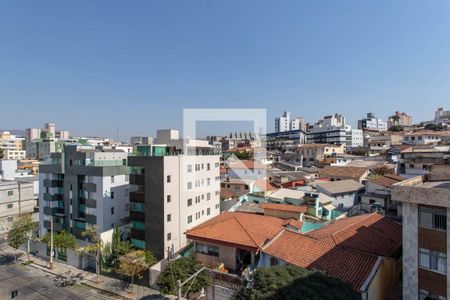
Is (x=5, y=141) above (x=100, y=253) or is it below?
above

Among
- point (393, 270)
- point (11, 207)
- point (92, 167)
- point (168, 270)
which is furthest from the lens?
point (11, 207)

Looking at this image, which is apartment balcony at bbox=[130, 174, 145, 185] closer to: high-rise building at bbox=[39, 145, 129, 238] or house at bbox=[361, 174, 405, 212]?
high-rise building at bbox=[39, 145, 129, 238]

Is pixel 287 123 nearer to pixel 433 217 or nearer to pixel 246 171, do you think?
pixel 246 171

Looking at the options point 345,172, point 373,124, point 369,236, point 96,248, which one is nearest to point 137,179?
point 96,248

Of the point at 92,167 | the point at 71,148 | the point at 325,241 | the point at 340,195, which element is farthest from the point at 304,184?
the point at 71,148

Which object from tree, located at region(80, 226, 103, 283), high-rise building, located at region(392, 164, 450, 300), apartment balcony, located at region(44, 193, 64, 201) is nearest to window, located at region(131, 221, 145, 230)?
tree, located at region(80, 226, 103, 283)

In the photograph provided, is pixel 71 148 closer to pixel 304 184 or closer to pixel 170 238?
pixel 170 238
